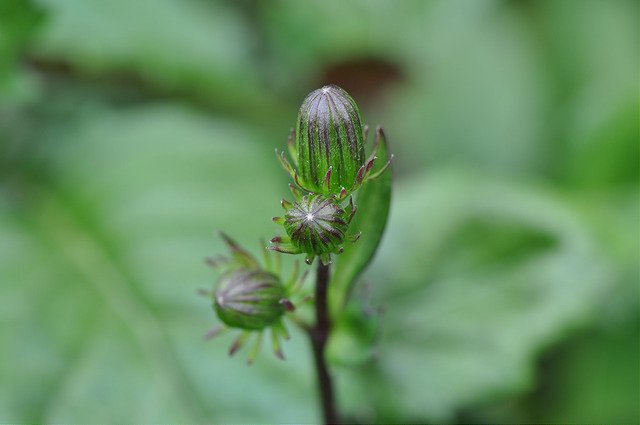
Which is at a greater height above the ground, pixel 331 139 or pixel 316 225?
pixel 331 139

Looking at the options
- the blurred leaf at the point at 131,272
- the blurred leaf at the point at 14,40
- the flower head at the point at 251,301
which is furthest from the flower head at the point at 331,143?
the blurred leaf at the point at 14,40

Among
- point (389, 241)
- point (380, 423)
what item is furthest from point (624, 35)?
point (380, 423)

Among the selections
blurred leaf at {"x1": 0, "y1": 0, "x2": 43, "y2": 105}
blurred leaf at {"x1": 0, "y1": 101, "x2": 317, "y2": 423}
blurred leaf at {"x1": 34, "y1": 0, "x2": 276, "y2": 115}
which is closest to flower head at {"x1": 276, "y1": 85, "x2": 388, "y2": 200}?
blurred leaf at {"x1": 0, "y1": 101, "x2": 317, "y2": 423}

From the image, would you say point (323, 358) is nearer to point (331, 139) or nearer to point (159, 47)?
point (331, 139)

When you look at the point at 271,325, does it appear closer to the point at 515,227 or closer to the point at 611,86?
the point at 515,227

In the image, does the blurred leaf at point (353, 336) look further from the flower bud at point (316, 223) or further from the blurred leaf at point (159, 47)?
the blurred leaf at point (159, 47)

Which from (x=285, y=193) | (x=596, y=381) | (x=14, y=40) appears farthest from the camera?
(x=285, y=193)

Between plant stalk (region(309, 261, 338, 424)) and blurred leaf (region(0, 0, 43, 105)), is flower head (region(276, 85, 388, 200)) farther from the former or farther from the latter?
blurred leaf (region(0, 0, 43, 105))

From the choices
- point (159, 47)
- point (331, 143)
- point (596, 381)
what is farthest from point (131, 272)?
point (596, 381)
